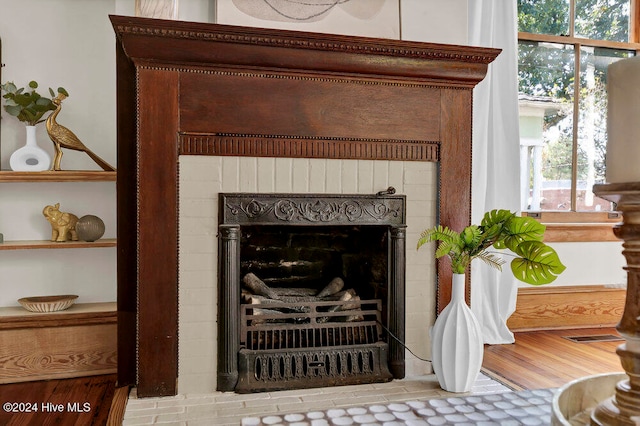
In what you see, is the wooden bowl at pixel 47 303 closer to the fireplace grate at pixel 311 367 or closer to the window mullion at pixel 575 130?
the fireplace grate at pixel 311 367

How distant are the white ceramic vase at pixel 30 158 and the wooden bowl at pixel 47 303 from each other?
67 cm

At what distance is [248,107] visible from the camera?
2.26 m

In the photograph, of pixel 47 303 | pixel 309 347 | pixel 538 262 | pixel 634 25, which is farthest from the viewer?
pixel 634 25

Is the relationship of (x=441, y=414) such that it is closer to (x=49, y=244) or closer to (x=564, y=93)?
(x=49, y=244)

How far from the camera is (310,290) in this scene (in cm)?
260

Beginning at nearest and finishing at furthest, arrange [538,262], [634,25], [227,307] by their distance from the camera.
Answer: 1. [538,262]
2. [227,307]
3. [634,25]

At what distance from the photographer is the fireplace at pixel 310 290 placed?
88.2 inches

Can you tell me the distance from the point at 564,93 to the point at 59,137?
334 cm

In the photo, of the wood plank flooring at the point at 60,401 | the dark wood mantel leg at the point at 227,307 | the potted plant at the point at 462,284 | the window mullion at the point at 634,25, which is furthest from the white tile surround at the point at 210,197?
the window mullion at the point at 634,25

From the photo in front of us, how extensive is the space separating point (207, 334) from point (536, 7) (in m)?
3.16

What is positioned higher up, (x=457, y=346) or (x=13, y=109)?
(x=13, y=109)

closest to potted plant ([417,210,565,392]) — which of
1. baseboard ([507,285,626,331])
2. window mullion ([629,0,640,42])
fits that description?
baseboard ([507,285,626,331])

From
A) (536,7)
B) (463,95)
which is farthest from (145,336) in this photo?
(536,7)

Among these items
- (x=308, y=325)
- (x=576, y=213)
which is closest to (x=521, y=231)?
(x=308, y=325)
